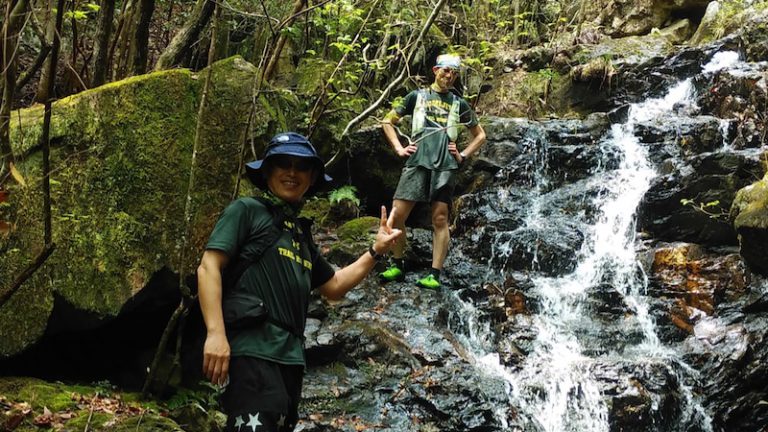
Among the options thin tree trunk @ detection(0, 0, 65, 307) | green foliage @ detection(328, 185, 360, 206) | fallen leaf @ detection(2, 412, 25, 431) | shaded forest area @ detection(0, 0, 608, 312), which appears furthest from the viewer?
green foliage @ detection(328, 185, 360, 206)

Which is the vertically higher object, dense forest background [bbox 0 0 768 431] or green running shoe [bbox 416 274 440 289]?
dense forest background [bbox 0 0 768 431]

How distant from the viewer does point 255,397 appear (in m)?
2.74

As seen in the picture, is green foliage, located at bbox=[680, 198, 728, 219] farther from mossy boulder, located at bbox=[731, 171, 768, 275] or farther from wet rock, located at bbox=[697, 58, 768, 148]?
wet rock, located at bbox=[697, 58, 768, 148]

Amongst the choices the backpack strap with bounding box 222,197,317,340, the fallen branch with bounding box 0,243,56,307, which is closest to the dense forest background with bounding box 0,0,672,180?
the fallen branch with bounding box 0,243,56,307

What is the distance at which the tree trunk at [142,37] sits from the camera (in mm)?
6074

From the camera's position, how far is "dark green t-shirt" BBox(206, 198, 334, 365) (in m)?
2.84

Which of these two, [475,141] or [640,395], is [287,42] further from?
[640,395]

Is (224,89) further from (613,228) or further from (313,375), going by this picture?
(613,228)

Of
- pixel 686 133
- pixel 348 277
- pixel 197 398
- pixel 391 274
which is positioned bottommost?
pixel 197 398

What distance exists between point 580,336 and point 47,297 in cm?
535

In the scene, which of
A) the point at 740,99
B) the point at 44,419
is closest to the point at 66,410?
the point at 44,419

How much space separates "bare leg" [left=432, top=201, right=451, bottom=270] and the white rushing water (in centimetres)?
72

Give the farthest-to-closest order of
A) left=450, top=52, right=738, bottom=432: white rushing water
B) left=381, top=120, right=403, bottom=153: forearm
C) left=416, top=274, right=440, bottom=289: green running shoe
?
left=416, top=274, right=440, bottom=289: green running shoe → left=381, top=120, right=403, bottom=153: forearm → left=450, top=52, right=738, bottom=432: white rushing water

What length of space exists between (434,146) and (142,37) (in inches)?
127
